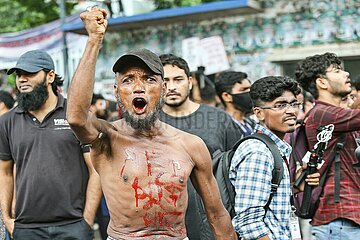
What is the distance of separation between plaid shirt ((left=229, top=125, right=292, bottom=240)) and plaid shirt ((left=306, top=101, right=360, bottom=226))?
840 millimetres

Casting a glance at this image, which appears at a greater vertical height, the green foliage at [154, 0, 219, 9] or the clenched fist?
the clenched fist

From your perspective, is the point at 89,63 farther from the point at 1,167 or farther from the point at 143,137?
the point at 1,167

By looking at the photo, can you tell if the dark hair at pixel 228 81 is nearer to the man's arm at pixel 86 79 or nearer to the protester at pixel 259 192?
the protester at pixel 259 192

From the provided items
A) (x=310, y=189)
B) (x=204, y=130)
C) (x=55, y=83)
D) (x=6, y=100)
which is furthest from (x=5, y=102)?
(x=310, y=189)

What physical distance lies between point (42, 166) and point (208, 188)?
1732 millimetres

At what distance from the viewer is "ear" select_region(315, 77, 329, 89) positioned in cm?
462

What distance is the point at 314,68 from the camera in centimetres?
466

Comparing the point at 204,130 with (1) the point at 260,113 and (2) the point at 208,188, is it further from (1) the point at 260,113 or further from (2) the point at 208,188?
(2) the point at 208,188

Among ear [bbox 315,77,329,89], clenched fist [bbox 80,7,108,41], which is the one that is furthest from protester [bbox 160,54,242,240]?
clenched fist [bbox 80,7,108,41]

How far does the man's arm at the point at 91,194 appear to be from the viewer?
471 cm

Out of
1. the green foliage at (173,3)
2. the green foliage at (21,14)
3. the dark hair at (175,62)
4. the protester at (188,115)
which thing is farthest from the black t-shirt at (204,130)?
the green foliage at (21,14)

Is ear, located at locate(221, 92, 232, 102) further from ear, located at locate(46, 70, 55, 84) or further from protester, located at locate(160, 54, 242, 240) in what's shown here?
ear, located at locate(46, 70, 55, 84)

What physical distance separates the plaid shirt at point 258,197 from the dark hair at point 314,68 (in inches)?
49.9

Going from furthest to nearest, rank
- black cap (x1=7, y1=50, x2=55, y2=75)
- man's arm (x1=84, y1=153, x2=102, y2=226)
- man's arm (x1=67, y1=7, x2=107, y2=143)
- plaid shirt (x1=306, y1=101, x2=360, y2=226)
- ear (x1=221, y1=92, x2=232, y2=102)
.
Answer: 1. ear (x1=221, y1=92, x2=232, y2=102)
2. man's arm (x1=84, y1=153, x2=102, y2=226)
3. black cap (x1=7, y1=50, x2=55, y2=75)
4. plaid shirt (x1=306, y1=101, x2=360, y2=226)
5. man's arm (x1=67, y1=7, x2=107, y2=143)
